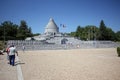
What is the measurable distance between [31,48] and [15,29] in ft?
155

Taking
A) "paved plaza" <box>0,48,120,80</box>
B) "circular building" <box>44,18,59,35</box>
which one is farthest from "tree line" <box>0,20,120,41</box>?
"paved plaza" <box>0,48,120,80</box>

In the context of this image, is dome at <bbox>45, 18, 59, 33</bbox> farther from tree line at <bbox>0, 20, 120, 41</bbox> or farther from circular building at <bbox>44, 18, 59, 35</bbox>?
tree line at <bbox>0, 20, 120, 41</bbox>

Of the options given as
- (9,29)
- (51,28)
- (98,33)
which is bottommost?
(98,33)

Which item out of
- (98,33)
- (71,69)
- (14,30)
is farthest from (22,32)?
(71,69)

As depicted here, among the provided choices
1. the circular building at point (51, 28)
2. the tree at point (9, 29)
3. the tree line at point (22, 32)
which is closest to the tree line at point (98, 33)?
the tree line at point (22, 32)

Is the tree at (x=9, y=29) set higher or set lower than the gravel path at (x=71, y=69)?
higher

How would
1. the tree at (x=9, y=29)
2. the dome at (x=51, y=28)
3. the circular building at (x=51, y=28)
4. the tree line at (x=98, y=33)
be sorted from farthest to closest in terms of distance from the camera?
the dome at (x=51, y=28), the circular building at (x=51, y=28), the tree line at (x=98, y=33), the tree at (x=9, y=29)

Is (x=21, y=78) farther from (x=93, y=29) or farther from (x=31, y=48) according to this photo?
(x=93, y=29)

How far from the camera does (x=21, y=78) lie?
30.9 ft

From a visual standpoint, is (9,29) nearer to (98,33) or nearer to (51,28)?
(51,28)

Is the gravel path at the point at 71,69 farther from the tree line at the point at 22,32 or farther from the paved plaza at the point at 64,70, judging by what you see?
the tree line at the point at 22,32

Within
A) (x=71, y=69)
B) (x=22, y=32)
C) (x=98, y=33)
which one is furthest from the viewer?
(x=98, y=33)

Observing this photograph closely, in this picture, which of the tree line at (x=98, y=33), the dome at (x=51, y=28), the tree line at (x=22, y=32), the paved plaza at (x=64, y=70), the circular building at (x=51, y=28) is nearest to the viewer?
the paved plaza at (x=64, y=70)

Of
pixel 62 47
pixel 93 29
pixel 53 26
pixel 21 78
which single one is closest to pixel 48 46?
pixel 62 47
